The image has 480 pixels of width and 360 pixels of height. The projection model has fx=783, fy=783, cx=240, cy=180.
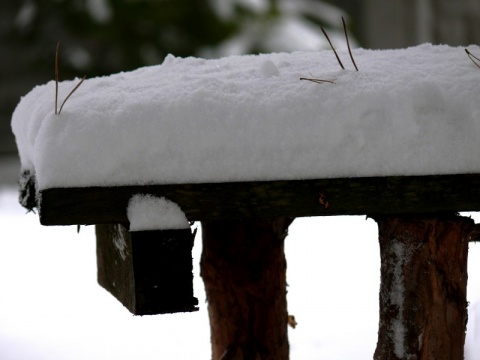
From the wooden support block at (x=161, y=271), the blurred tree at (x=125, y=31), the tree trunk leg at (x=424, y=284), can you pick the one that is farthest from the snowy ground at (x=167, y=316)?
the blurred tree at (x=125, y=31)

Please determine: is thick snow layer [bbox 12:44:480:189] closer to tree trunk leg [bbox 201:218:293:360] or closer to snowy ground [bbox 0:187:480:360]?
tree trunk leg [bbox 201:218:293:360]

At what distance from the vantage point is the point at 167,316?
3.69 metres

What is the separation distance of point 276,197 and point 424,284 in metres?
0.41

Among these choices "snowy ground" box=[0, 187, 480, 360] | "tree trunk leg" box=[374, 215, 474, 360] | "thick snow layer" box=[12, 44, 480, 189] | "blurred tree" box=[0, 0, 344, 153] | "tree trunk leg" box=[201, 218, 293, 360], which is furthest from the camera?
"blurred tree" box=[0, 0, 344, 153]

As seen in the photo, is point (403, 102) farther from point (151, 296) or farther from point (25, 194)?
point (25, 194)

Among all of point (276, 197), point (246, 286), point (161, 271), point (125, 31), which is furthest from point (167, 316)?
point (125, 31)

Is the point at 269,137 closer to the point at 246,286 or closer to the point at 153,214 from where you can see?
the point at 153,214

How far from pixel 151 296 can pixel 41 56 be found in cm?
767

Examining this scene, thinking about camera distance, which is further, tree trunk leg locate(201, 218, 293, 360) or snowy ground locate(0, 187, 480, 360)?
snowy ground locate(0, 187, 480, 360)

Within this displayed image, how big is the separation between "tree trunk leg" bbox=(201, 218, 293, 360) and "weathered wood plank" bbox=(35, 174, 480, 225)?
0.59 metres

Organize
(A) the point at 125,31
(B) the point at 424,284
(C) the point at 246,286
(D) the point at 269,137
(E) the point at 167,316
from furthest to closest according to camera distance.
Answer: (A) the point at 125,31 → (E) the point at 167,316 → (C) the point at 246,286 → (B) the point at 424,284 → (D) the point at 269,137

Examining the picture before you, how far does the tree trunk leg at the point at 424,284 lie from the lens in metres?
1.73

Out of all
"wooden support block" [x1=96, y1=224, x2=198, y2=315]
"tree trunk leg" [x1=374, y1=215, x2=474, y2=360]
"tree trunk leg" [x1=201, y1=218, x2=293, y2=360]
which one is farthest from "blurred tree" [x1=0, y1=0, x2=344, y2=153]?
"wooden support block" [x1=96, y1=224, x2=198, y2=315]

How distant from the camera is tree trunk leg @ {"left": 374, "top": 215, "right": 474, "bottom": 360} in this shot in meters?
1.73
